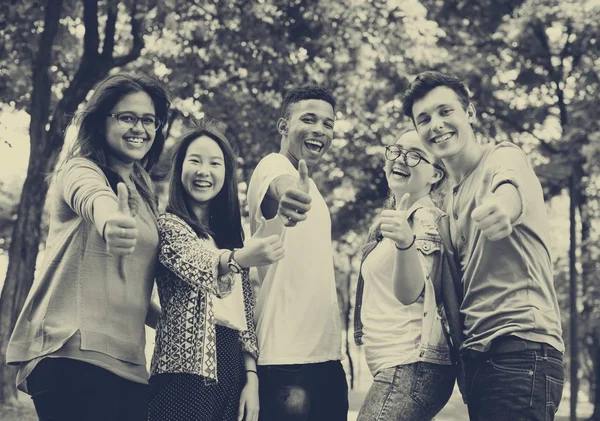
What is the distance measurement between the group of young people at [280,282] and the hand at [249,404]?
0.03 ft

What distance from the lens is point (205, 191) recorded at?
12.9 ft

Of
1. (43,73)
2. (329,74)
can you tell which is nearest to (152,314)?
(43,73)

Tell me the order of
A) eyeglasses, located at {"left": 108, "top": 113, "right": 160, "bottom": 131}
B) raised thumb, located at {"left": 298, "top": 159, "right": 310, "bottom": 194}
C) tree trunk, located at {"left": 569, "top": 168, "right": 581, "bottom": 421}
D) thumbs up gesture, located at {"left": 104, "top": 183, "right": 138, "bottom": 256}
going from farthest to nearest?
tree trunk, located at {"left": 569, "top": 168, "right": 581, "bottom": 421} < eyeglasses, located at {"left": 108, "top": 113, "right": 160, "bottom": 131} < raised thumb, located at {"left": 298, "top": 159, "right": 310, "bottom": 194} < thumbs up gesture, located at {"left": 104, "top": 183, "right": 138, "bottom": 256}

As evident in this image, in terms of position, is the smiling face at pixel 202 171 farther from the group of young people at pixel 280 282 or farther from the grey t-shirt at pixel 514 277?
the grey t-shirt at pixel 514 277

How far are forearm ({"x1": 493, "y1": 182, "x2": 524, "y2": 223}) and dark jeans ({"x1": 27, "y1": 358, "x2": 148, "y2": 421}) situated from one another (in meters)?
1.79

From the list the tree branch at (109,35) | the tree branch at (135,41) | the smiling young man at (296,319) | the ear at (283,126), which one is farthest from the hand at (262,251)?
the tree branch at (135,41)

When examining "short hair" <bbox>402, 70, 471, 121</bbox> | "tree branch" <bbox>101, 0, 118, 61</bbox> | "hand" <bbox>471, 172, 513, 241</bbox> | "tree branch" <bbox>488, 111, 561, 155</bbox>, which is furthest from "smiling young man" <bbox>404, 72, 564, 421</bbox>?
"tree branch" <bbox>488, 111, 561, 155</bbox>

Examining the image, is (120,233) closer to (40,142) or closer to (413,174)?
(413,174)

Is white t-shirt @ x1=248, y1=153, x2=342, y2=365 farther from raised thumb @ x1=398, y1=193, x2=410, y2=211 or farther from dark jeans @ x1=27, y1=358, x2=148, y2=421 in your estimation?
dark jeans @ x1=27, y1=358, x2=148, y2=421

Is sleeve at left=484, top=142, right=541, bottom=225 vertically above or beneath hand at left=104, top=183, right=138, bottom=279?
above

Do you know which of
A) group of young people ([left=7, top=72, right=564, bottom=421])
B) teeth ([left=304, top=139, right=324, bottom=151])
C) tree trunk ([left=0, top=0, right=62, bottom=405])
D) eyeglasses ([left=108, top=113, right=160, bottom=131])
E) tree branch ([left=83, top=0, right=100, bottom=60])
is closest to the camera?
group of young people ([left=7, top=72, right=564, bottom=421])

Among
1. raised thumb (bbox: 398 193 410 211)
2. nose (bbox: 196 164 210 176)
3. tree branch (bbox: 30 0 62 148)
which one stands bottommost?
Answer: raised thumb (bbox: 398 193 410 211)

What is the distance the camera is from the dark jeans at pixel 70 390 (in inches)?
128

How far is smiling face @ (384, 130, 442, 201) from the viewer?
418 centimetres
